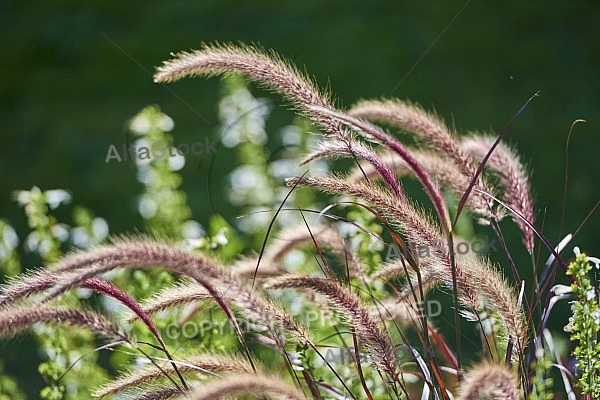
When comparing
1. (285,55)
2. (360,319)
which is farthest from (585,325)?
(285,55)

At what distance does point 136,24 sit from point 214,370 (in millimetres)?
6038

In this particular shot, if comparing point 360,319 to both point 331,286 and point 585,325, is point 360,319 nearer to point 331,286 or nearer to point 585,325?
point 331,286

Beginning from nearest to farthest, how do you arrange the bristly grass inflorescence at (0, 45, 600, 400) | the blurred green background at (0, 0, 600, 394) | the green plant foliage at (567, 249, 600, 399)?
the bristly grass inflorescence at (0, 45, 600, 400), the green plant foliage at (567, 249, 600, 399), the blurred green background at (0, 0, 600, 394)

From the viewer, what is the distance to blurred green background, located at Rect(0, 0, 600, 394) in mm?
5848

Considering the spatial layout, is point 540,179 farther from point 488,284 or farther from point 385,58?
point 488,284

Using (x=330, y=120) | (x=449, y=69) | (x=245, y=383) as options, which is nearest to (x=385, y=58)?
→ (x=449, y=69)

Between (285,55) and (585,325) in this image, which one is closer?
(585,325)

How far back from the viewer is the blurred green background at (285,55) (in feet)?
19.2

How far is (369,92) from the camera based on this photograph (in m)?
6.15

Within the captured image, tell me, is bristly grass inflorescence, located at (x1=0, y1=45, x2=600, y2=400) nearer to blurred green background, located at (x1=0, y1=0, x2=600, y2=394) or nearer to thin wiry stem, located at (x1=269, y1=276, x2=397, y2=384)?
thin wiry stem, located at (x1=269, y1=276, x2=397, y2=384)

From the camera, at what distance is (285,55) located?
652 cm

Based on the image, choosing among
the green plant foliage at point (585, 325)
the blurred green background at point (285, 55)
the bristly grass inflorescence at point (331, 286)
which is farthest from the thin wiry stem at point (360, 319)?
A: the blurred green background at point (285, 55)

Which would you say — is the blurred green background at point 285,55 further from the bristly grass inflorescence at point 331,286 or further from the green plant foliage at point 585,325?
the green plant foliage at point 585,325

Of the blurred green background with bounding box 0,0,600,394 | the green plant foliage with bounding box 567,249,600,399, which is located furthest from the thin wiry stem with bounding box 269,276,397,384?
the blurred green background with bounding box 0,0,600,394
